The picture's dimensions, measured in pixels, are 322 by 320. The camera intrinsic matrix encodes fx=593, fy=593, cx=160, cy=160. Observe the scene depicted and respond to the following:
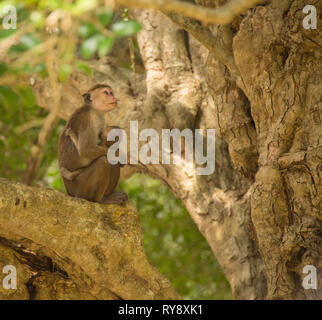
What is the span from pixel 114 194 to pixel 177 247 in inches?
140

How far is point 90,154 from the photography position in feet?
18.6

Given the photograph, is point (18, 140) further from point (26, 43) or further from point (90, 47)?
point (90, 47)

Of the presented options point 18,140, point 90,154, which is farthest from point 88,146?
point 18,140

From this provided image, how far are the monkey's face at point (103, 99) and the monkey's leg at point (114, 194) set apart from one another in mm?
619

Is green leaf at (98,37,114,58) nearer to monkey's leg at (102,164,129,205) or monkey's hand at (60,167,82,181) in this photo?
monkey's leg at (102,164,129,205)

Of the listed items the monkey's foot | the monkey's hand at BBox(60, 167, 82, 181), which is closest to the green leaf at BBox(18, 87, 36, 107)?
the monkey's foot

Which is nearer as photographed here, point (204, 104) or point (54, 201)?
point (54, 201)

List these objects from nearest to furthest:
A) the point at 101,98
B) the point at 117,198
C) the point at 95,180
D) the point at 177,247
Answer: the point at 117,198 < the point at 95,180 < the point at 101,98 < the point at 177,247

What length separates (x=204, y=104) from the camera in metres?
5.93

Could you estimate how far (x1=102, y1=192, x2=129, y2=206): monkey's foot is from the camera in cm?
529

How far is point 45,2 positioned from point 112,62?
409 centimetres

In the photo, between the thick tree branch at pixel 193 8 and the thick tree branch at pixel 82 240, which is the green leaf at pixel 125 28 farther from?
the thick tree branch at pixel 82 240
